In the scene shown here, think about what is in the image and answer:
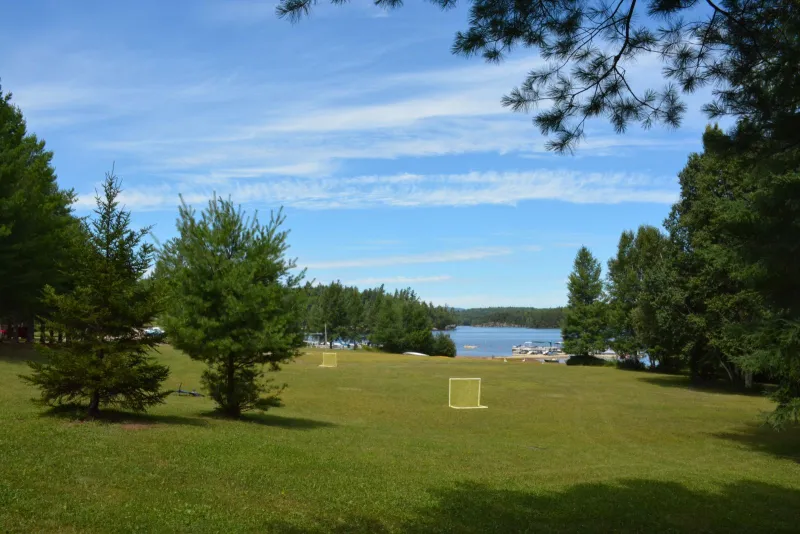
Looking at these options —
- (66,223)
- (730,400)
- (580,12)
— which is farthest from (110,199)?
(730,400)

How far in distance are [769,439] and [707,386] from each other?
65.3 ft

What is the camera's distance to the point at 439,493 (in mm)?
9703

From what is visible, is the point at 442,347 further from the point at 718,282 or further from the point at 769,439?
the point at 769,439

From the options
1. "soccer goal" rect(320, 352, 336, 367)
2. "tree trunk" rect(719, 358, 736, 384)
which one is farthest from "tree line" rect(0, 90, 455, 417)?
"tree trunk" rect(719, 358, 736, 384)

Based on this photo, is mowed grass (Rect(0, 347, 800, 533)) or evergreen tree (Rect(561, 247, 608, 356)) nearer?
mowed grass (Rect(0, 347, 800, 533))

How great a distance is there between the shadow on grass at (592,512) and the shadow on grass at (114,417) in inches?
272

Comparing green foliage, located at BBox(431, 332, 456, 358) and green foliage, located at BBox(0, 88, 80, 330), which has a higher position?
green foliage, located at BBox(0, 88, 80, 330)

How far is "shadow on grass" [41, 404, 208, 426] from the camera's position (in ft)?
42.0

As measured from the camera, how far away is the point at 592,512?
8789 mm

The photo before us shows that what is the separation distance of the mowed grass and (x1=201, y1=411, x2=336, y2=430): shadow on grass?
11cm

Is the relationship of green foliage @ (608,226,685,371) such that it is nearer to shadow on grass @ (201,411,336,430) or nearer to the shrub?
the shrub

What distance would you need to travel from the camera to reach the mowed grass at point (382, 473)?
755 centimetres

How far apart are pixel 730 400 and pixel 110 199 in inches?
1207

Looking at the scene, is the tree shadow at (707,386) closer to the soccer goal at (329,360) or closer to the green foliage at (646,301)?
the green foliage at (646,301)
